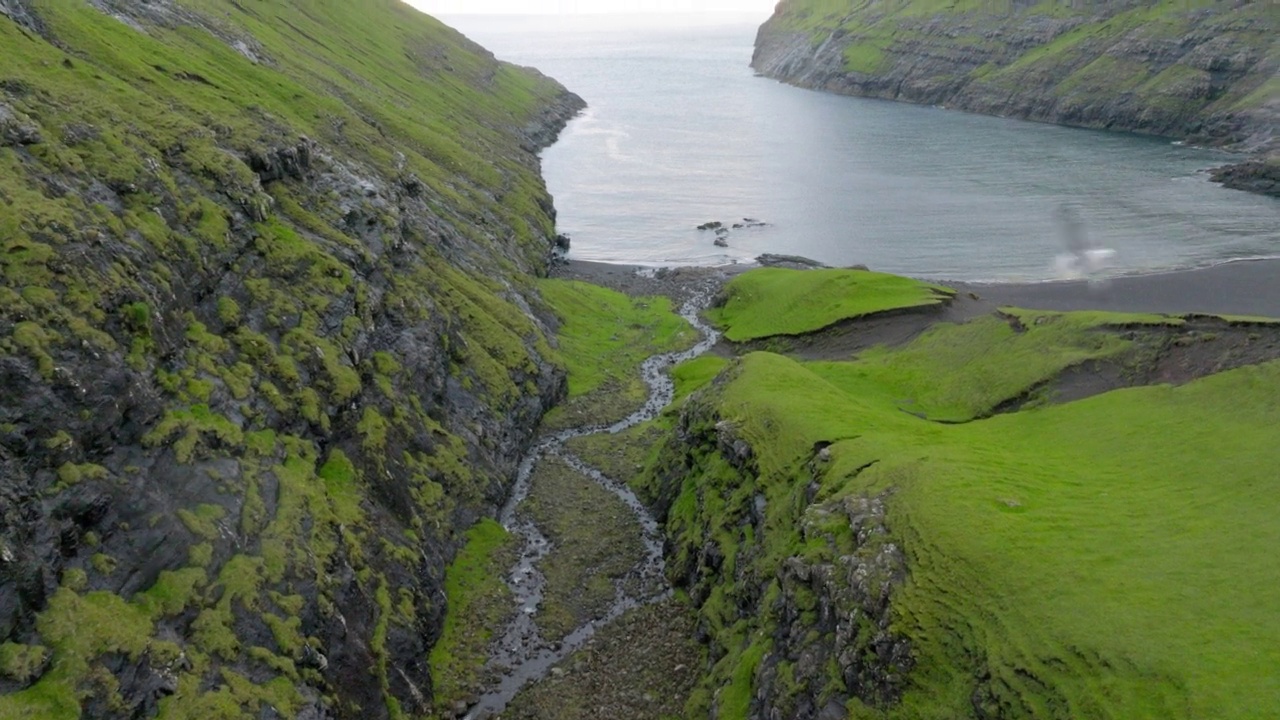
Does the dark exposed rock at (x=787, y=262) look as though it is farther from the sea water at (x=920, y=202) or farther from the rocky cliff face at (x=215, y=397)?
the rocky cliff face at (x=215, y=397)

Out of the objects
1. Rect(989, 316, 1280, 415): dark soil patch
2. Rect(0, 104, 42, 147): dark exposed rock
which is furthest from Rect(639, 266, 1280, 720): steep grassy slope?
Rect(0, 104, 42, 147): dark exposed rock

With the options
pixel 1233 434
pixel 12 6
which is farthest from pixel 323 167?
pixel 1233 434

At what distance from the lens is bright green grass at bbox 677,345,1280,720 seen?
2550 cm

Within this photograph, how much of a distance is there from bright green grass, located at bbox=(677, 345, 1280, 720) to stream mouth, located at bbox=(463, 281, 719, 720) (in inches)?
390

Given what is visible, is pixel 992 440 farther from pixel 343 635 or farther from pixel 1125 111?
pixel 1125 111

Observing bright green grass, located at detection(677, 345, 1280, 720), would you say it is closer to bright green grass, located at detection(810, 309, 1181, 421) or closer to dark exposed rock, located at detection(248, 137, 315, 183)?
bright green grass, located at detection(810, 309, 1181, 421)

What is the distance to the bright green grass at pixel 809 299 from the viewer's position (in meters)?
79.1

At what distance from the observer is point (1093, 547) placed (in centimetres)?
3089

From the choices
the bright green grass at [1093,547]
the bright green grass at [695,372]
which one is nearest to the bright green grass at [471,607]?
the bright green grass at [1093,547]

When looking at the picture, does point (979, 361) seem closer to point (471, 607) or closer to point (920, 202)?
point (471, 607)

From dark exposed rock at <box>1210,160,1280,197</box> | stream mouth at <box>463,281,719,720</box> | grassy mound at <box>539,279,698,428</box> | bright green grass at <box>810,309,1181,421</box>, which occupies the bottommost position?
stream mouth at <box>463,281,719,720</box>

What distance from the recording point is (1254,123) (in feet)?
539

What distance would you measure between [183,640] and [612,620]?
822 inches

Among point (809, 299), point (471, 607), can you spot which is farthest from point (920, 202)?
point (471, 607)
